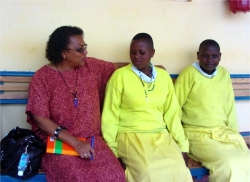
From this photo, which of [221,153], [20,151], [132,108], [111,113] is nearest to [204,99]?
[221,153]

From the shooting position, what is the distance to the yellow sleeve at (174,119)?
2.66 metres

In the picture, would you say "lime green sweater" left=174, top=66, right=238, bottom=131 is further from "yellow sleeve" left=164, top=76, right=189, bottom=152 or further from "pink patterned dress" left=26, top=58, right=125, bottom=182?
"pink patterned dress" left=26, top=58, right=125, bottom=182

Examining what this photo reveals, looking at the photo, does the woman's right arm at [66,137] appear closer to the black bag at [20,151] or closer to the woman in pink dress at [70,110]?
the woman in pink dress at [70,110]

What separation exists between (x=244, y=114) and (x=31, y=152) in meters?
2.54

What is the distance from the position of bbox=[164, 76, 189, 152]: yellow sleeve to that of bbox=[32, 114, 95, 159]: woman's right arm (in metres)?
0.76

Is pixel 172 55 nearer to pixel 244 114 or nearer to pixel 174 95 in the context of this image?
pixel 174 95

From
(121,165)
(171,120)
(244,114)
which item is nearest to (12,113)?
(121,165)

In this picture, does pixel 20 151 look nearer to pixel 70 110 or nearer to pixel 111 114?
pixel 70 110

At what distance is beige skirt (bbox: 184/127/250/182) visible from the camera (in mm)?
2416

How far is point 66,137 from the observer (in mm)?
2270

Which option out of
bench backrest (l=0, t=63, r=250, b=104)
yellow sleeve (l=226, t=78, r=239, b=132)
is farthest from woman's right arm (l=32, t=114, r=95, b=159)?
yellow sleeve (l=226, t=78, r=239, b=132)

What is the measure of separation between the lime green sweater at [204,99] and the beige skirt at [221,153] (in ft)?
0.30

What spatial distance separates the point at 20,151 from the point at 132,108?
3.12 feet

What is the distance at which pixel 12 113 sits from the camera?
2869mm
